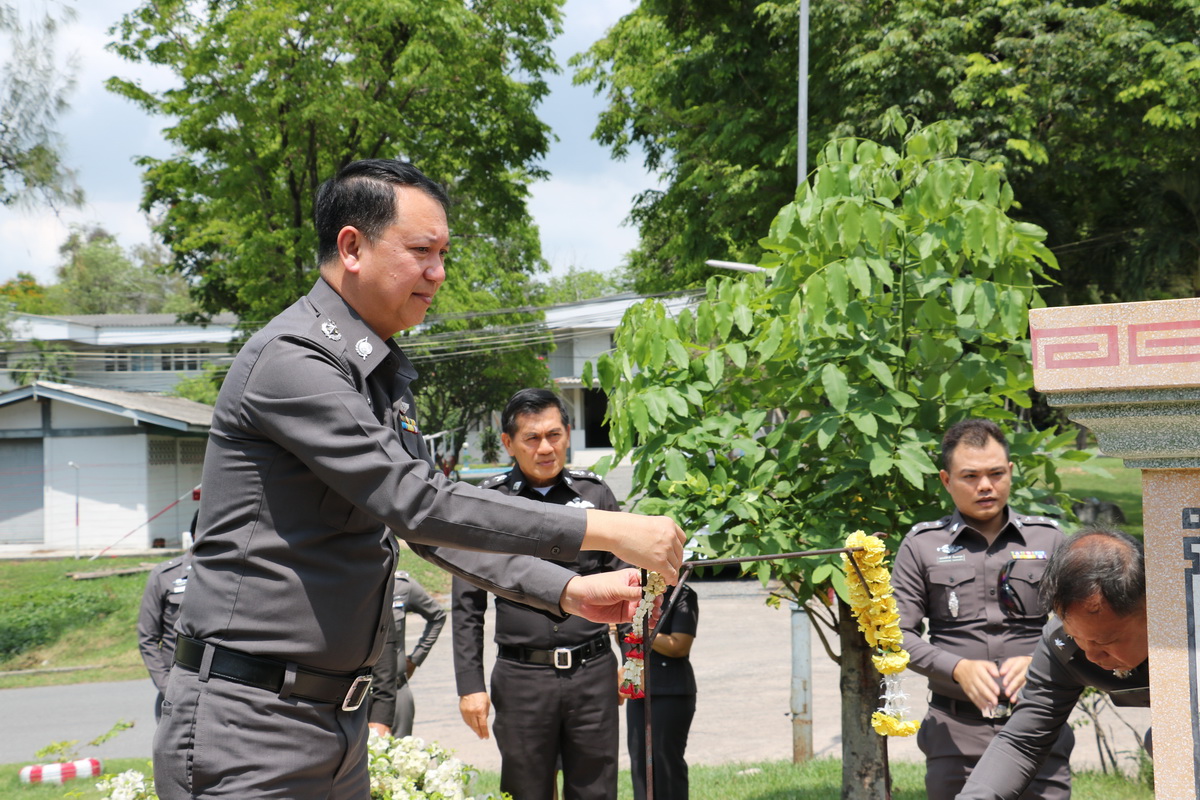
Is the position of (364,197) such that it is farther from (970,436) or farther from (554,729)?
(554,729)

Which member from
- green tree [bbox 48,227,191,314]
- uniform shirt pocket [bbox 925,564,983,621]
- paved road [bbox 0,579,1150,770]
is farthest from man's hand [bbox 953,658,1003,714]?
green tree [bbox 48,227,191,314]

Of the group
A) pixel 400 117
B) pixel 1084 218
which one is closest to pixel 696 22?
pixel 400 117

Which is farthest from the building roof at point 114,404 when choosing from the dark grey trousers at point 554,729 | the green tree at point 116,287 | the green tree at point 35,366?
the green tree at point 116,287

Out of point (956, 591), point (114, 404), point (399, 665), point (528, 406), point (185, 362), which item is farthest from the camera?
point (185, 362)

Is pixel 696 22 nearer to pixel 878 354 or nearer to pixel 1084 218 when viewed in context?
pixel 1084 218

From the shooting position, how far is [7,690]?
1134 centimetres

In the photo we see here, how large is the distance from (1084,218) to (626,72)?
7990 millimetres

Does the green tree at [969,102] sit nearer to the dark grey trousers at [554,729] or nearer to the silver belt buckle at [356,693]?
the dark grey trousers at [554,729]

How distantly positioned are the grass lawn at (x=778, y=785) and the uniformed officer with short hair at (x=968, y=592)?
2.06 meters

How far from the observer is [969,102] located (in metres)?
12.1

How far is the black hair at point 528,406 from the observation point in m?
4.70

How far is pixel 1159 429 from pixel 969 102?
434 inches

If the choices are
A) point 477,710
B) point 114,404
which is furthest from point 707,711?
point 114,404

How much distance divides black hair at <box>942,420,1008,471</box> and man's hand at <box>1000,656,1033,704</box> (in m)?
0.75
